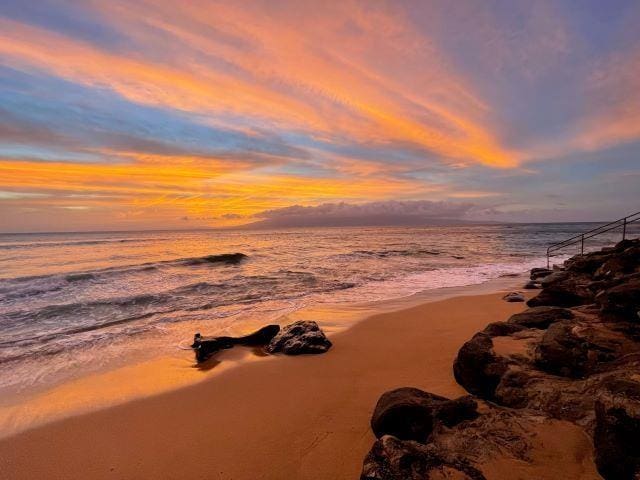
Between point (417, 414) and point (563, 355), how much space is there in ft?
7.23

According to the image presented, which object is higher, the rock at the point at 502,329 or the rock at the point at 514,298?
the rock at the point at 502,329

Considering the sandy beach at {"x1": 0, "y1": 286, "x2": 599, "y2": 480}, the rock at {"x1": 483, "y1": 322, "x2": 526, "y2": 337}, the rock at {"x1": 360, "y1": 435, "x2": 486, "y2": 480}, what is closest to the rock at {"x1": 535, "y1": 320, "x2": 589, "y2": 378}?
the sandy beach at {"x1": 0, "y1": 286, "x2": 599, "y2": 480}

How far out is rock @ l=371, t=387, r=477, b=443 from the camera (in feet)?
11.4

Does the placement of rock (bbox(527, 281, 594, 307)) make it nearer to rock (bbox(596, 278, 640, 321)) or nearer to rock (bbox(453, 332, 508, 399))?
rock (bbox(596, 278, 640, 321))

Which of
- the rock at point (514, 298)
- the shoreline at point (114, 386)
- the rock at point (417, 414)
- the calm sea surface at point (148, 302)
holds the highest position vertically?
the rock at point (417, 414)

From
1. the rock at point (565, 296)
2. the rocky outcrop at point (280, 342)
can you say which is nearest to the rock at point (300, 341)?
the rocky outcrop at point (280, 342)

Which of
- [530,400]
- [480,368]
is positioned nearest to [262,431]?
[480,368]

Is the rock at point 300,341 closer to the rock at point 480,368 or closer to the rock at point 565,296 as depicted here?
the rock at point 480,368

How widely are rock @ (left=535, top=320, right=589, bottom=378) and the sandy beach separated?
1.10 meters

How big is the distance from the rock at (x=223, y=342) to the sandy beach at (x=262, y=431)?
1004 mm

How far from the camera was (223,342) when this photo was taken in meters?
7.54

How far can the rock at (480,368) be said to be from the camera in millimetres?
4418

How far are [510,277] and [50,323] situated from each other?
61.3ft

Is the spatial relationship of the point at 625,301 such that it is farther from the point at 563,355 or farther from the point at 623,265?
the point at 623,265
